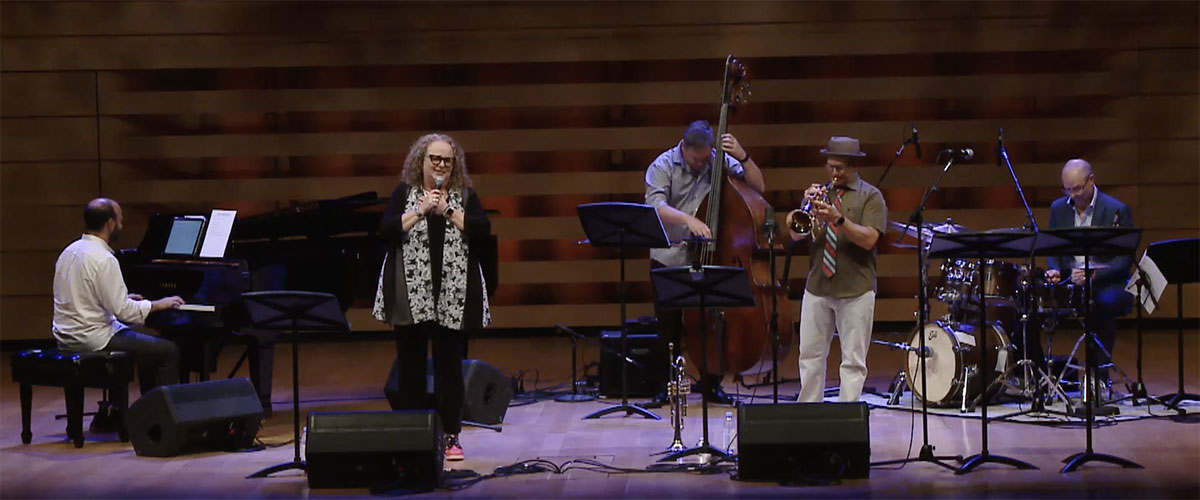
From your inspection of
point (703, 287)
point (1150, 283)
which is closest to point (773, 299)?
point (703, 287)

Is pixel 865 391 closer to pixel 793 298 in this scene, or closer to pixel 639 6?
pixel 793 298

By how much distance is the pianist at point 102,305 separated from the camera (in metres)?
5.62

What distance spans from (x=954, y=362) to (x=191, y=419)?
3.69 metres

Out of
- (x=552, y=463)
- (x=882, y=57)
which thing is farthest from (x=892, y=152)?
(x=552, y=463)

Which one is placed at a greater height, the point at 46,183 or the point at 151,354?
the point at 46,183

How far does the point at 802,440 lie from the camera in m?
4.54

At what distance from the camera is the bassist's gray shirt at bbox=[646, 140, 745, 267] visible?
625 centimetres

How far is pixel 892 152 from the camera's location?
9953 millimetres

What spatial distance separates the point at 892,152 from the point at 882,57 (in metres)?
0.79

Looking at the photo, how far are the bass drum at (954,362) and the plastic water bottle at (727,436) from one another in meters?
1.11

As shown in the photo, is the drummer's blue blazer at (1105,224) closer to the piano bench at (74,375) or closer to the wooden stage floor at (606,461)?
the wooden stage floor at (606,461)

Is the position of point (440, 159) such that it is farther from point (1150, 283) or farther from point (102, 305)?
point (1150, 283)

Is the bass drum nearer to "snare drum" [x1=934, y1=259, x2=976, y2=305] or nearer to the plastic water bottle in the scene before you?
"snare drum" [x1=934, y1=259, x2=976, y2=305]

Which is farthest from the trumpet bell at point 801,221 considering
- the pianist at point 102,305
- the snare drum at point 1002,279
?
the pianist at point 102,305
